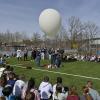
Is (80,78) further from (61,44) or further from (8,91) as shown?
(61,44)

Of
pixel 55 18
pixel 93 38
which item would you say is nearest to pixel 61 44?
pixel 93 38

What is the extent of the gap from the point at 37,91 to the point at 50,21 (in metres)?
17.8

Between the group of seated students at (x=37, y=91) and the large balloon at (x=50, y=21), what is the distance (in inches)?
614

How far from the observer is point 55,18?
2700cm

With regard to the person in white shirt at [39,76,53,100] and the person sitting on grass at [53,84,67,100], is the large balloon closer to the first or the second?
the person in white shirt at [39,76,53,100]

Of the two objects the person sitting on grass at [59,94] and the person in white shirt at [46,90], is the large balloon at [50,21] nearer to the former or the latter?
the person in white shirt at [46,90]

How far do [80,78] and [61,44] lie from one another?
55.8 meters

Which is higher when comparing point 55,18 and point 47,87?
point 55,18

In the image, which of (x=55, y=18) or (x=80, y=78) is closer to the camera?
(x=80, y=78)

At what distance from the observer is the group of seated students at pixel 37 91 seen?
8.82 meters

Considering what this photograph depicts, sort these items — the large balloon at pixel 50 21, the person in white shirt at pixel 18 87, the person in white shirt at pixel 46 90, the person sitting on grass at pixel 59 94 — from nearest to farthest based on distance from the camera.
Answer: the person sitting on grass at pixel 59 94 → the person in white shirt at pixel 18 87 → the person in white shirt at pixel 46 90 → the large balloon at pixel 50 21

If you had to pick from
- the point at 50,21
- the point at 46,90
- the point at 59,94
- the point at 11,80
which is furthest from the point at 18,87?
the point at 50,21

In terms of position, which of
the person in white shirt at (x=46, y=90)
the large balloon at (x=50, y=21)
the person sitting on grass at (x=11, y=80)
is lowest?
the person in white shirt at (x=46, y=90)

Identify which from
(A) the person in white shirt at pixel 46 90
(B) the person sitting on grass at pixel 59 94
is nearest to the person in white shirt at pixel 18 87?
(A) the person in white shirt at pixel 46 90
